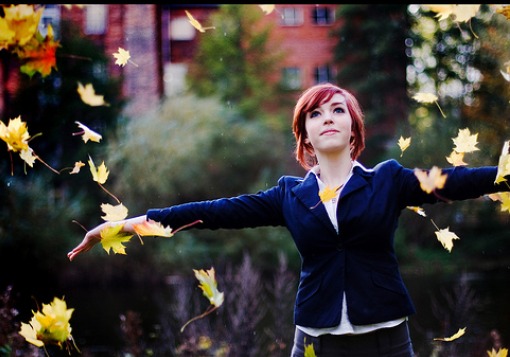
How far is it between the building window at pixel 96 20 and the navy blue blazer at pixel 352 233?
17290mm

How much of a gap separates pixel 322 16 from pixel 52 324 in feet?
72.7

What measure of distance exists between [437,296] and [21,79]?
1029 cm

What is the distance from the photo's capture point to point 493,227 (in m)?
15.9

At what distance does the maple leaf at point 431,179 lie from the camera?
71.1 inches

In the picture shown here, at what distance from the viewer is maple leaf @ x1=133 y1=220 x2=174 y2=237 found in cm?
197

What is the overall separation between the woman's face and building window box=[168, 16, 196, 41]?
20.6 metres

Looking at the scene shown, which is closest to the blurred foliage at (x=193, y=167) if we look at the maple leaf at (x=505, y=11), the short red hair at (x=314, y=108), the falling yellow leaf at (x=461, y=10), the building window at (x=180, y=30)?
the building window at (x=180, y=30)

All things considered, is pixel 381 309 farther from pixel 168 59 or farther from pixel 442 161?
pixel 168 59

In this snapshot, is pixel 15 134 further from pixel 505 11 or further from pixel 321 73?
pixel 321 73

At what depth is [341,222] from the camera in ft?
6.53

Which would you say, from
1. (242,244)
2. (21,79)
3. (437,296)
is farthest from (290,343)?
(21,79)

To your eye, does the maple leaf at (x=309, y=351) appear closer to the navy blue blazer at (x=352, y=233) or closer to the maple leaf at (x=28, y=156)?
the navy blue blazer at (x=352, y=233)

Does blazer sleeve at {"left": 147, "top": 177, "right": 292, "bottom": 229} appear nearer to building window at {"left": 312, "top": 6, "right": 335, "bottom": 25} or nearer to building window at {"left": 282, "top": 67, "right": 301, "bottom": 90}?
building window at {"left": 282, "top": 67, "right": 301, "bottom": 90}

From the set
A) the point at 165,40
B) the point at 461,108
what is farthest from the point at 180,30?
the point at 461,108
